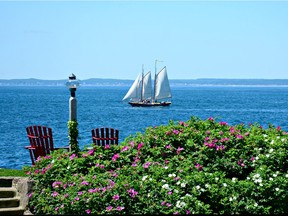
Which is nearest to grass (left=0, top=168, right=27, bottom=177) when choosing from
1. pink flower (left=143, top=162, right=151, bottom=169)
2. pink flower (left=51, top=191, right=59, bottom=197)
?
pink flower (left=51, top=191, right=59, bottom=197)

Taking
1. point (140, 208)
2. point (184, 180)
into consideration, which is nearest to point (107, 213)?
point (140, 208)

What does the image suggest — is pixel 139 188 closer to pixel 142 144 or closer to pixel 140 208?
pixel 140 208

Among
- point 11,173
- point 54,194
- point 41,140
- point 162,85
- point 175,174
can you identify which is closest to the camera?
point 175,174

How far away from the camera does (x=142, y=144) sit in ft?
35.8

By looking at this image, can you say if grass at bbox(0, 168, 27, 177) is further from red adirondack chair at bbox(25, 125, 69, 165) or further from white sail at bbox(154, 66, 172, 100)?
white sail at bbox(154, 66, 172, 100)

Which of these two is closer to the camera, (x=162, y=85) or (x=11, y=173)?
(x=11, y=173)

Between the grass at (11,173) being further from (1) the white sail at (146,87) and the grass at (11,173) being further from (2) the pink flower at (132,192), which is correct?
(1) the white sail at (146,87)

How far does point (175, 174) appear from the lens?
9.58 m

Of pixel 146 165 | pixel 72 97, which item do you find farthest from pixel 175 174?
pixel 72 97

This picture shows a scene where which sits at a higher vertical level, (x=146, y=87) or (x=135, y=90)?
(x=146, y=87)

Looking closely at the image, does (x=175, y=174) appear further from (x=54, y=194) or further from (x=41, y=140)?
(x=41, y=140)

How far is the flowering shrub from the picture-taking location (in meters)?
8.95

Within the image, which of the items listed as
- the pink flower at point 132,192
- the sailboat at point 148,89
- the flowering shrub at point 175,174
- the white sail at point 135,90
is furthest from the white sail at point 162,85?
→ the pink flower at point 132,192

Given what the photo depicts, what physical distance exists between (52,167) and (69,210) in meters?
1.63
